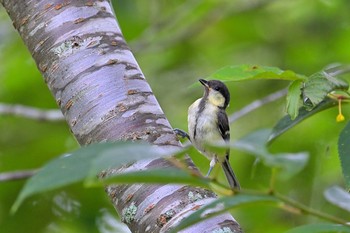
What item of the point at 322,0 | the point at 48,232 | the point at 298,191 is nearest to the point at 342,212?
the point at 298,191

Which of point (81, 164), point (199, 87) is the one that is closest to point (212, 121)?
point (199, 87)

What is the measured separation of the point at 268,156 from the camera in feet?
3.65

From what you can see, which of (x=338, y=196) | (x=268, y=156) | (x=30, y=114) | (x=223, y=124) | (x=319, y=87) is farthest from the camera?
(x=30, y=114)

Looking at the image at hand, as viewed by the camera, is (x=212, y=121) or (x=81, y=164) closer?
(x=81, y=164)

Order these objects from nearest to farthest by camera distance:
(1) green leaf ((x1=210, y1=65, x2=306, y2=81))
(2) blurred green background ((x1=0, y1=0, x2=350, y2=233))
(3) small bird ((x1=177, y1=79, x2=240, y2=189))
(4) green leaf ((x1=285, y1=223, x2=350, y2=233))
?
(4) green leaf ((x1=285, y1=223, x2=350, y2=233)), (1) green leaf ((x1=210, y1=65, x2=306, y2=81)), (3) small bird ((x1=177, y1=79, x2=240, y2=189)), (2) blurred green background ((x1=0, y1=0, x2=350, y2=233))

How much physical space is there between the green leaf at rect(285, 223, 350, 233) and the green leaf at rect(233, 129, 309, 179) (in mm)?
150

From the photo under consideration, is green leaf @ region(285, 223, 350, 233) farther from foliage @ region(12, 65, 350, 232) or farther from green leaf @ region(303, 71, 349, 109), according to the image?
green leaf @ region(303, 71, 349, 109)

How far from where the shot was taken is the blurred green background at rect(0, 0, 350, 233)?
13.4 feet

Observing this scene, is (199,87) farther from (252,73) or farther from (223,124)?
(252,73)

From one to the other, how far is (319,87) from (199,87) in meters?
3.14

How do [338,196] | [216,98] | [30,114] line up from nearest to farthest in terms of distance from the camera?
[338,196], [216,98], [30,114]

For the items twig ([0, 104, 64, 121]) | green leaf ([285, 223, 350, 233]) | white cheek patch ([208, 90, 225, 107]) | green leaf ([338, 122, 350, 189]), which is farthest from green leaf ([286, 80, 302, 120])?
twig ([0, 104, 64, 121])

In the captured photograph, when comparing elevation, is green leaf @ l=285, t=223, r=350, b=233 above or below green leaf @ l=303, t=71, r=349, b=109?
below

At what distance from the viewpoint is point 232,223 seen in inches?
64.6
